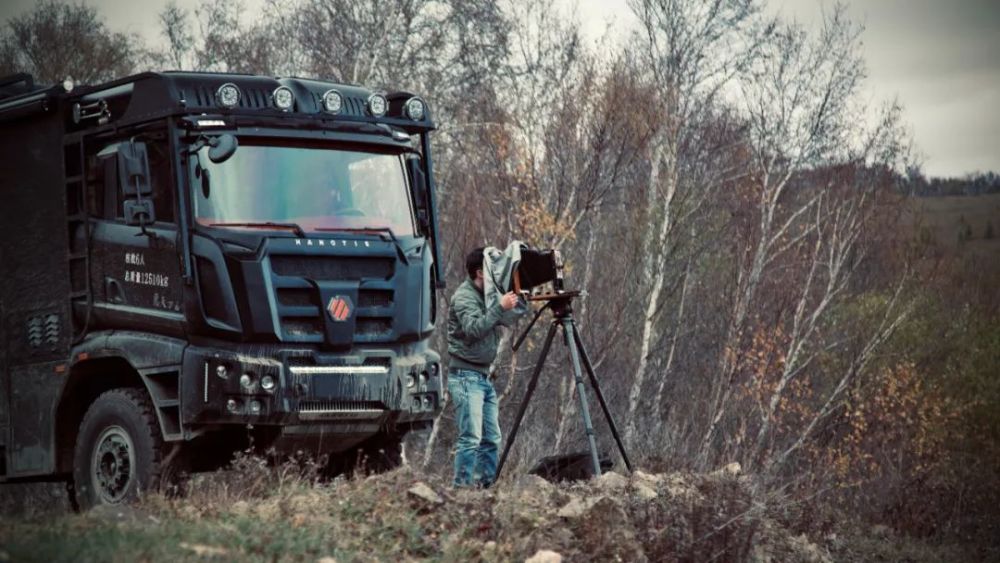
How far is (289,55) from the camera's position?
2764cm

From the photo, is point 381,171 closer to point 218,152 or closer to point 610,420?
point 218,152

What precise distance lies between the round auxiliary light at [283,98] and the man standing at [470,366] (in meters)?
1.73

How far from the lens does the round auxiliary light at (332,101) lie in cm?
1012

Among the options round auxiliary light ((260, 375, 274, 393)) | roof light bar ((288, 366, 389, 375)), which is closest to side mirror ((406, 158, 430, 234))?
roof light bar ((288, 366, 389, 375))

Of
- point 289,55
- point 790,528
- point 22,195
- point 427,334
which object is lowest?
point 790,528

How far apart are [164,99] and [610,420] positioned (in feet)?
13.2

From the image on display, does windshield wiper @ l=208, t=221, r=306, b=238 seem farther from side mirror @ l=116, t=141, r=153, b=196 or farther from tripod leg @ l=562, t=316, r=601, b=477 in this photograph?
tripod leg @ l=562, t=316, r=601, b=477

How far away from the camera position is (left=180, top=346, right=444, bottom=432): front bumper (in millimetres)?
9367

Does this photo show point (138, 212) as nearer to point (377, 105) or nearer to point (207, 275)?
point (207, 275)

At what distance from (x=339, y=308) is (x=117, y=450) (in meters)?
1.91

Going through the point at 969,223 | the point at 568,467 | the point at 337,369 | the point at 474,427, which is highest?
the point at 969,223

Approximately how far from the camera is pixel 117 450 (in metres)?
9.87

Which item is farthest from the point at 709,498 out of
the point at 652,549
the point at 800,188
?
the point at 800,188

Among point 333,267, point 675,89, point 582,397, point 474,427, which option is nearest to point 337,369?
point 333,267
